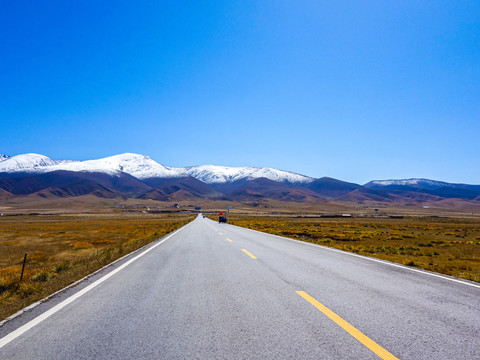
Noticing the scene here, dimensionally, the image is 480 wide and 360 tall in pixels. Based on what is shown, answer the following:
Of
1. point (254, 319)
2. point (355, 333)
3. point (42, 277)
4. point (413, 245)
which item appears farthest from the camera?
point (413, 245)

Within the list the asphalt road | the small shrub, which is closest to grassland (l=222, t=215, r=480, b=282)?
the asphalt road

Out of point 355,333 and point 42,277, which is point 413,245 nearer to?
point 355,333

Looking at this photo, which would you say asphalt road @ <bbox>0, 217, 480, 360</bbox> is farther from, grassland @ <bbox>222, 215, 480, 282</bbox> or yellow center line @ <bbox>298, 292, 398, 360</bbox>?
grassland @ <bbox>222, 215, 480, 282</bbox>

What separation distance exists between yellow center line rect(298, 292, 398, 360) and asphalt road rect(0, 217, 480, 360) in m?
0.01

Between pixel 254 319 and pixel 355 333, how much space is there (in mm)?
1487

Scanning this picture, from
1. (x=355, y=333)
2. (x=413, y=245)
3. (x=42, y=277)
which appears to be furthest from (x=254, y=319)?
(x=413, y=245)

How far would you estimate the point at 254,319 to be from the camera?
15.0 feet

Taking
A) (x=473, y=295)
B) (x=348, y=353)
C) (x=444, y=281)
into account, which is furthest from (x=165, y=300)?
(x=444, y=281)

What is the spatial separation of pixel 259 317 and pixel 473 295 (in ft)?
15.7

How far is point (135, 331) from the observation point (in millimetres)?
4180

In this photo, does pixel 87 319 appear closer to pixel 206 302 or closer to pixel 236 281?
pixel 206 302

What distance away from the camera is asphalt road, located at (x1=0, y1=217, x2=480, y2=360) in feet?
11.6

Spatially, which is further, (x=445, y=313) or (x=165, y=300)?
(x=165, y=300)

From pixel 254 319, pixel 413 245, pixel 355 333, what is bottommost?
pixel 413 245
